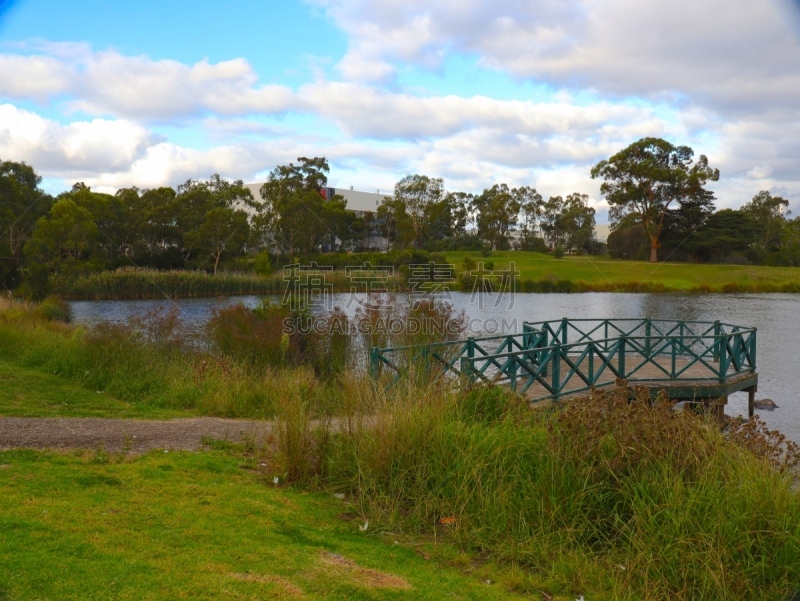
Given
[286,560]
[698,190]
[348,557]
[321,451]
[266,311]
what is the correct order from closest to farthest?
[286,560] → [348,557] → [321,451] → [266,311] → [698,190]

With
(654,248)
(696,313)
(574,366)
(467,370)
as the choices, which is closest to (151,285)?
(696,313)

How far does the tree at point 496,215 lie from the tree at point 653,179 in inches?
642

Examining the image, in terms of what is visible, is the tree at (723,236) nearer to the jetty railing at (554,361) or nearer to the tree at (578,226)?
the tree at (578,226)

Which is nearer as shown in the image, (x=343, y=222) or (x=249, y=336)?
(x=249, y=336)

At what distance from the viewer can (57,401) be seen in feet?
33.2

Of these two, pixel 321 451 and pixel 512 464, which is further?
pixel 321 451

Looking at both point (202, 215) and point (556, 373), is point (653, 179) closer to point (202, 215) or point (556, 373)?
point (202, 215)

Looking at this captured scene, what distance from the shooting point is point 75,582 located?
12.3 feet

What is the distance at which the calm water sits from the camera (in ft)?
52.2

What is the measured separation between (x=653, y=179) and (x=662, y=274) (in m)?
15.1

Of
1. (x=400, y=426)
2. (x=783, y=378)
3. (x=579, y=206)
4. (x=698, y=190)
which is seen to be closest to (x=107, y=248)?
(x=783, y=378)

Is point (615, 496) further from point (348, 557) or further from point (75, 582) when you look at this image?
point (75, 582)

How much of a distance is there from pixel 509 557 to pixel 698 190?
233ft

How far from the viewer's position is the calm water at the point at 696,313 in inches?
626
